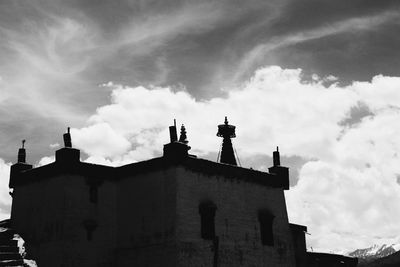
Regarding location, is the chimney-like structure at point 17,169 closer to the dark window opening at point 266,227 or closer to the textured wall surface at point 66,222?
the textured wall surface at point 66,222

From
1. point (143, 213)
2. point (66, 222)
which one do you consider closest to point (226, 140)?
point (143, 213)

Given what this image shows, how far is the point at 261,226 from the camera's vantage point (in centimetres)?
3281

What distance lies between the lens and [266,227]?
33062 mm

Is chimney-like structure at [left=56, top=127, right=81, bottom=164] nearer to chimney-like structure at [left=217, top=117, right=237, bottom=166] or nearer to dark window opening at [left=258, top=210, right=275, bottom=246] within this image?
dark window opening at [left=258, top=210, right=275, bottom=246]

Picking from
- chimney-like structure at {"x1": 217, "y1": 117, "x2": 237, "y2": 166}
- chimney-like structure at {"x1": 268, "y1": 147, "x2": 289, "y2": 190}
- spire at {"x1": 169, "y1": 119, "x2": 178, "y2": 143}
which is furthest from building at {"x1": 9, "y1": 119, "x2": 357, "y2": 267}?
chimney-like structure at {"x1": 217, "y1": 117, "x2": 237, "y2": 166}

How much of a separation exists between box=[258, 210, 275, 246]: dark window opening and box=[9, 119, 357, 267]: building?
0.05 metres

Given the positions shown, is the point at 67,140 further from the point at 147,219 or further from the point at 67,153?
the point at 147,219

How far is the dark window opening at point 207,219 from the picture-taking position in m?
30.0

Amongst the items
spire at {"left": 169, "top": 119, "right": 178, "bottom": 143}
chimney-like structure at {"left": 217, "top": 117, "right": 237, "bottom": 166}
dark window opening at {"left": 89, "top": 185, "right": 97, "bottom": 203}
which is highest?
chimney-like structure at {"left": 217, "top": 117, "right": 237, "bottom": 166}

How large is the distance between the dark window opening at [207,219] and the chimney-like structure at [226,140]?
30.5 feet

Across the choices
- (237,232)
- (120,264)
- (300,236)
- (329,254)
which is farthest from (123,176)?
(329,254)

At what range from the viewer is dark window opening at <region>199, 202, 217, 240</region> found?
29953mm

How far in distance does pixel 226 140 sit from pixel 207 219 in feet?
34.3

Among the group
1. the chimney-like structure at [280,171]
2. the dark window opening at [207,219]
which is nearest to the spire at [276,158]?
the chimney-like structure at [280,171]
